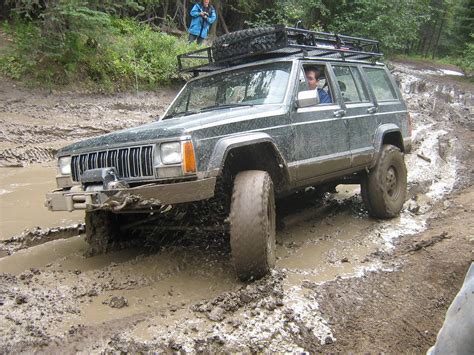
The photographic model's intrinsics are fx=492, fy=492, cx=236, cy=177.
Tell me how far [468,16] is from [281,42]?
3042 centimetres

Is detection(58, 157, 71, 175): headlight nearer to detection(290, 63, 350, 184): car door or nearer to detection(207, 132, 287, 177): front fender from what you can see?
detection(207, 132, 287, 177): front fender

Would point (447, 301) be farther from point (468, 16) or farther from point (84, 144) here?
point (468, 16)

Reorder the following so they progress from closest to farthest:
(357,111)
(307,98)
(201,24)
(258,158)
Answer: (258,158) < (307,98) < (357,111) < (201,24)

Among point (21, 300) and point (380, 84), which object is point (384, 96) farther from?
point (21, 300)

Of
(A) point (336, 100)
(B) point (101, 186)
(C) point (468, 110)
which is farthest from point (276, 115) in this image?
(C) point (468, 110)

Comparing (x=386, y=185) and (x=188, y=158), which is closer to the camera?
(x=188, y=158)

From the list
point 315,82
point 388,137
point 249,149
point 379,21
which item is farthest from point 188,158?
point 379,21

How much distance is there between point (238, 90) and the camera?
5180 millimetres

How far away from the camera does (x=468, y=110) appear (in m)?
18.5

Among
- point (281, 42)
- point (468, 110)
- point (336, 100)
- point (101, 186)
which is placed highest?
point (281, 42)

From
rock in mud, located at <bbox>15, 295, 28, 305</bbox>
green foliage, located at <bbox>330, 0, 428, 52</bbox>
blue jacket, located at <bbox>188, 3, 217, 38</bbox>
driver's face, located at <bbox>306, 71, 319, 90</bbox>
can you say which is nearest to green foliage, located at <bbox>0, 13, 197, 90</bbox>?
blue jacket, located at <bbox>188, 3, 217, 38</bbox>

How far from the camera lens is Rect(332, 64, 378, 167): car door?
5812mm

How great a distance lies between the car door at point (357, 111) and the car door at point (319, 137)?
166 millimetres

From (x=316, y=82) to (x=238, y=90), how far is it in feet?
3.22
